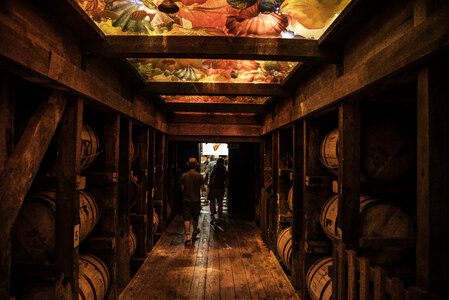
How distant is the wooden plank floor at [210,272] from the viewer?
3816 millimetres

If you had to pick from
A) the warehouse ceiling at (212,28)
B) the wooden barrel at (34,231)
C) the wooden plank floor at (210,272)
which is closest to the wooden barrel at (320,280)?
the wooden plank floor at (210,272)

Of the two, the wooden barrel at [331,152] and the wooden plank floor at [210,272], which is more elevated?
the wooden barrel at [331,152]

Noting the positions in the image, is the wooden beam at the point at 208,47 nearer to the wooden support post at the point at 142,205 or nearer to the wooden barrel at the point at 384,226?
the wooden barrel at the point at 384,226

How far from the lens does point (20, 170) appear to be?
1857 mm

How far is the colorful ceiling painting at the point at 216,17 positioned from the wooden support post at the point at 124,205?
178cm

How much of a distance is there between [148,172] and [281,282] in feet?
10.1

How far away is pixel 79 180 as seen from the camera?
2506 millimetres

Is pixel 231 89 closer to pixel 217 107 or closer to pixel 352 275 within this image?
pixel 217 107

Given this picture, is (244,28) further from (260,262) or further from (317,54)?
(260,262)

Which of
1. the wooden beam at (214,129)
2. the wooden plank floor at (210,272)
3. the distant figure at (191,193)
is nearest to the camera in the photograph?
the wooden plank floor at (210,272)

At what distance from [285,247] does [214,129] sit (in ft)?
11.7

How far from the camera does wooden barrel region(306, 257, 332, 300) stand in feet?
9.50

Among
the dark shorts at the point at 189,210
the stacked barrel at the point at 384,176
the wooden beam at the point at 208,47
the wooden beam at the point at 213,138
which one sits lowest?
the dark shorts at the point at 189,210

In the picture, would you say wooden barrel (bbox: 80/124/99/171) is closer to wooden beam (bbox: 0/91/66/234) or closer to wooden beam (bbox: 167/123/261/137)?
wooden beam (bbox: 0/91/66/234)
